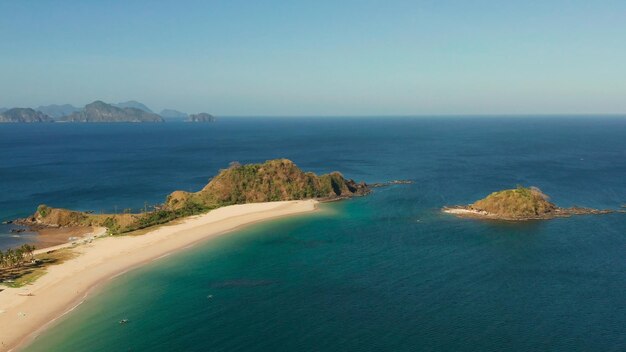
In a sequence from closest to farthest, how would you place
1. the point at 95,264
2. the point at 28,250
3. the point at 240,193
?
the point at 95,264
the point at 28,250
the point at 240,193

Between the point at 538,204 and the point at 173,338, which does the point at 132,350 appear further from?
the point at 538,204

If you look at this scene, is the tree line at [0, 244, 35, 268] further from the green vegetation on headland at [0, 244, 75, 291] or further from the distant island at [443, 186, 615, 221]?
the distant island at [443, 186, 615, 221]

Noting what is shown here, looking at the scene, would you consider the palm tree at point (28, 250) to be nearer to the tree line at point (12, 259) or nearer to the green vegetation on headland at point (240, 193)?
the tree line at point (12, 259)

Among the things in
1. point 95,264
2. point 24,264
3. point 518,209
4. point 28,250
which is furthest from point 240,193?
point 518,209

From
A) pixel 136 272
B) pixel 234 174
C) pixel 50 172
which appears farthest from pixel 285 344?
pixel 50 172

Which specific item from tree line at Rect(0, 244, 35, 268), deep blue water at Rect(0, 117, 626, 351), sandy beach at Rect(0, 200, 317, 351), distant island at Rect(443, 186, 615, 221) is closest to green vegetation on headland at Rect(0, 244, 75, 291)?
tree line at Rect(0, 244, 35, 268)

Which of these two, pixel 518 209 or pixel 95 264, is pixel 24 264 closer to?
pixel 95 264
